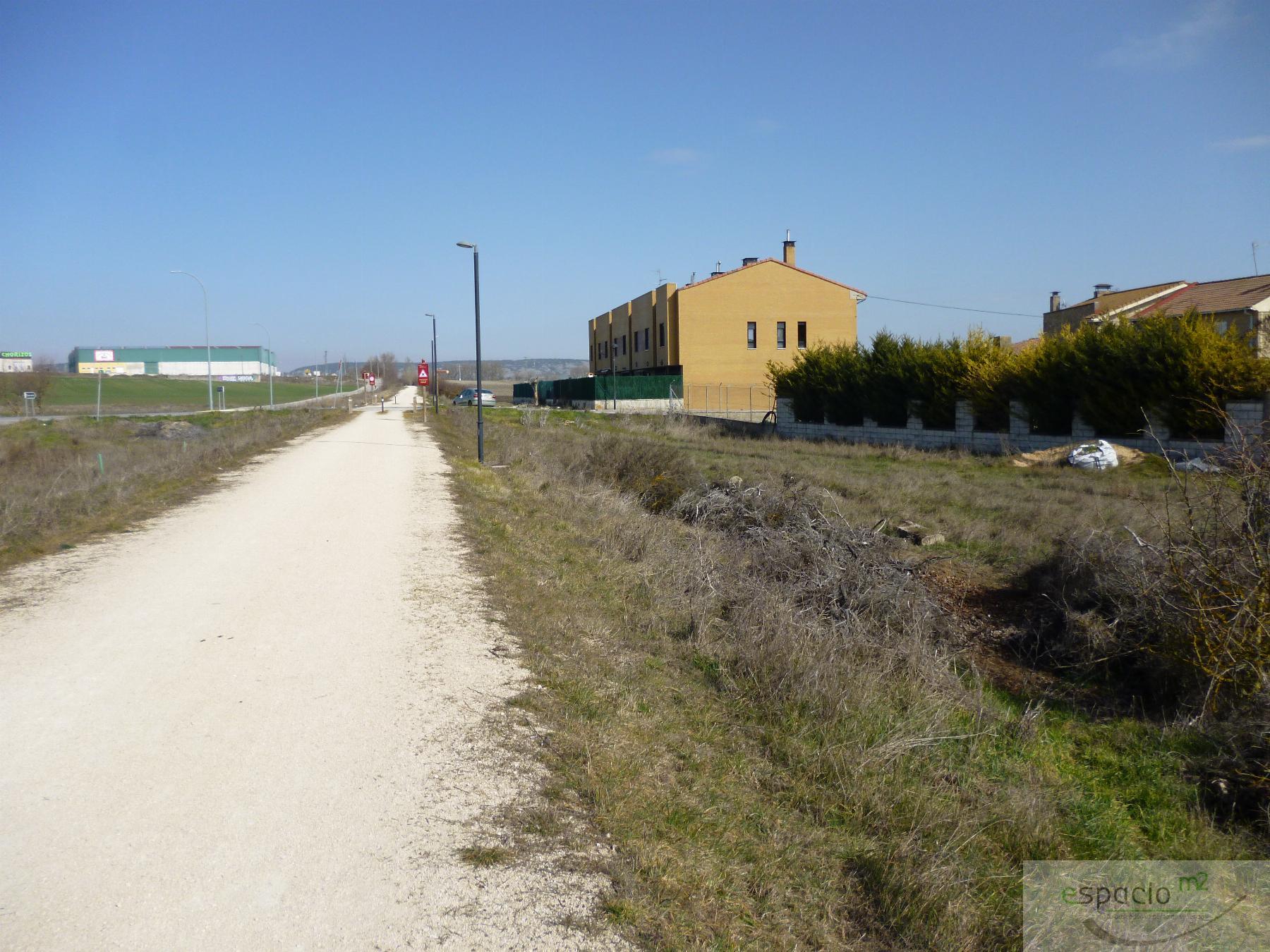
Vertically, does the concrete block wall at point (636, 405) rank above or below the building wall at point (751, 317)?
below

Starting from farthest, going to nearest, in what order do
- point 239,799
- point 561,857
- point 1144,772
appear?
point 1144,772 < point 239,799 < point 561,857

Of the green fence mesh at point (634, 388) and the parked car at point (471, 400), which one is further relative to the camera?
the parked car at point (471, 400)

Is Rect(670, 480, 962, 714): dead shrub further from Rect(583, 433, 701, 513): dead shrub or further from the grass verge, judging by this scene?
the grass verge

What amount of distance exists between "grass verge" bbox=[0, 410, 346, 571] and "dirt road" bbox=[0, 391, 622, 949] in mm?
2153

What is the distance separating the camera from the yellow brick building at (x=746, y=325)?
54.2m

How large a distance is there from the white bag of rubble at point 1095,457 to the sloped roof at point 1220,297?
16.2 metres

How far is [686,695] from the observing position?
653cm

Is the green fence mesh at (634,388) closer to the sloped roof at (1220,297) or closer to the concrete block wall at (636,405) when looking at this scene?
the concrete block wall at (636,405)

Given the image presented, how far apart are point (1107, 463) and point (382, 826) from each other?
21911 mm

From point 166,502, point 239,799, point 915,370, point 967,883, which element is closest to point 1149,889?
point 967,883

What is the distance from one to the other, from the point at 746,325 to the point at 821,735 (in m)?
50.8

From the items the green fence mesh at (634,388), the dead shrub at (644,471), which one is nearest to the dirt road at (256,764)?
the dead shrub at (644,471)

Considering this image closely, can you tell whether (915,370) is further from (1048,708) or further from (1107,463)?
(1048,708)

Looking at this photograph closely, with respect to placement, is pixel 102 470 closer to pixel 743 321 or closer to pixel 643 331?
pixel 743 321
